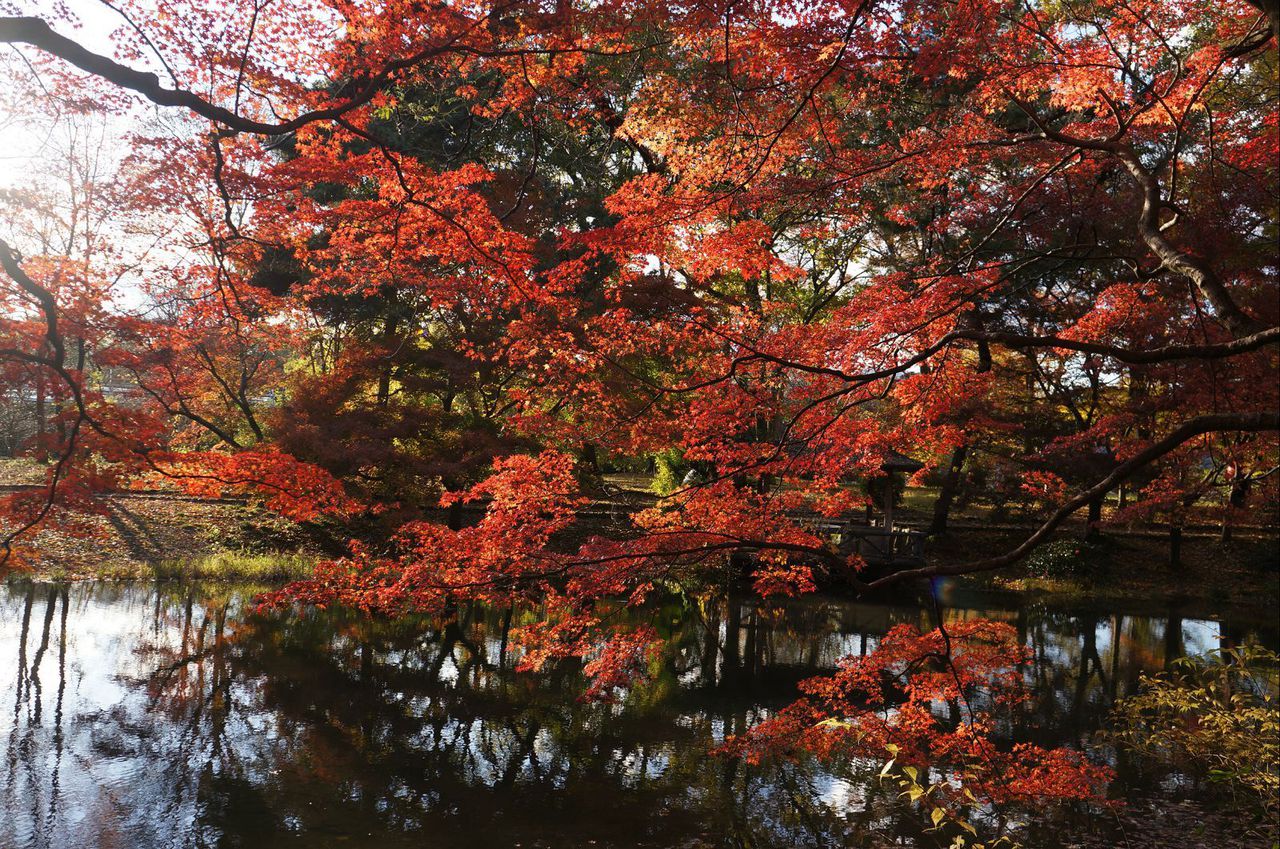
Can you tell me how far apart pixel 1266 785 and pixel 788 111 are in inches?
219

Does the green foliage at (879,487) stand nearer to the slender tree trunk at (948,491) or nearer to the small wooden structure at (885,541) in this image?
the slender tree trunk at (948,491)

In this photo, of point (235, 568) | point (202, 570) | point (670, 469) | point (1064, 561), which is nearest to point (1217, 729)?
point (1064, 561)

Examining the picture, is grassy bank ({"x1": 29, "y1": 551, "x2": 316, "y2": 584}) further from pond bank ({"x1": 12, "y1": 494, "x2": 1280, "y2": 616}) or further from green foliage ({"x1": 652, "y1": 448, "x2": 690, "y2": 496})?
green foliage ({"x1": 652, "y1": 448, "x2": 690, "y2": 496})

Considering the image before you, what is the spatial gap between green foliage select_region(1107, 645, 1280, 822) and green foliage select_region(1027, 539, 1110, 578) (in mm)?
6171

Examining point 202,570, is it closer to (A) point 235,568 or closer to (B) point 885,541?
(A) point 235,568

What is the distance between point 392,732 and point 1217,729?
6.24 m

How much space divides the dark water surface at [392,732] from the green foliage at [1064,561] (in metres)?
3.54

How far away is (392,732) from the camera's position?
252 inches

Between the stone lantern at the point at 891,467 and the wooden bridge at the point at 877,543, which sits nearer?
the stone lantern at the point at 891,467

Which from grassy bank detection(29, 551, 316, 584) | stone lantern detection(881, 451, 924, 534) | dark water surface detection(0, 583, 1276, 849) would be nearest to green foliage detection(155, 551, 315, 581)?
grassy bank detection(29, 551, 316, 584)

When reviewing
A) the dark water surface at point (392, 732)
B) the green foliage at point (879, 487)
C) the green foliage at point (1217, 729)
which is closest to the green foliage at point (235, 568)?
the dark water surface at point (392, 732)

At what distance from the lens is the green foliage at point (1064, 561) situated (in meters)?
14.1

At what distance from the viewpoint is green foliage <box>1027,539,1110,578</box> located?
46.4 ft

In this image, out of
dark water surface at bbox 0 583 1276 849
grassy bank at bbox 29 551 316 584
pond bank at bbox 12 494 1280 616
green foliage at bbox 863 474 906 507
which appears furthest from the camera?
green foliage at bbox 863 474 906 507
